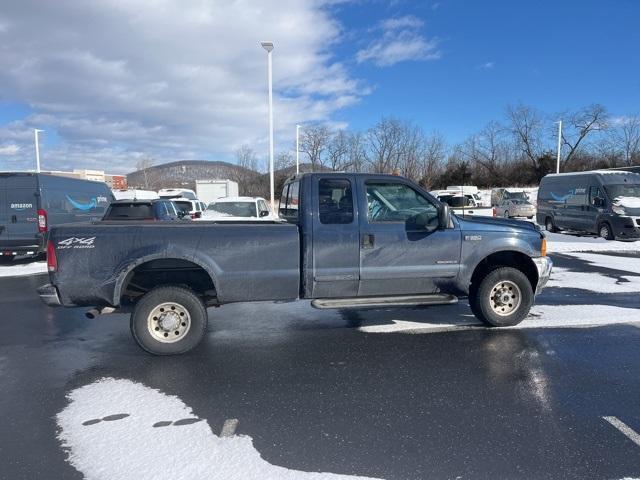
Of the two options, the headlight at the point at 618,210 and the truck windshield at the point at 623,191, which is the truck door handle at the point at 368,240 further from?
the truck windshield at the point at 623,191

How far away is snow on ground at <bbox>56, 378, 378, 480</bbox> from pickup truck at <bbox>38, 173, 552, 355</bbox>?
1.21 meters

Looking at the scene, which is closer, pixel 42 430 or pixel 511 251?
pixel 42 430

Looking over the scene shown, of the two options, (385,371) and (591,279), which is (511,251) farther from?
(591,279)

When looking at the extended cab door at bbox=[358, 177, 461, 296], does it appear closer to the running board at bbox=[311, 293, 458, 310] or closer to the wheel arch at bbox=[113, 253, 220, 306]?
the running board at bbox=[311, 293, 458, 310]

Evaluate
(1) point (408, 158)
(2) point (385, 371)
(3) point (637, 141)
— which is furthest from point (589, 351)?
(3) point (637, 141)

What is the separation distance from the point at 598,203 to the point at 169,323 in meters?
16.4

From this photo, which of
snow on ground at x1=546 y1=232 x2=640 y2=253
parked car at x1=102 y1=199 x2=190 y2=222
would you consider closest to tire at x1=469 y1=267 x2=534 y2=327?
parked car at x1=102 y1=199 x2=190 y2=222

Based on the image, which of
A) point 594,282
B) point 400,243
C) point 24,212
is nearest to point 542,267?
point 400,243

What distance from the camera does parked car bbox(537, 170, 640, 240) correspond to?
15656 millimetres

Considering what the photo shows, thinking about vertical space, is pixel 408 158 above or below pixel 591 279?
above

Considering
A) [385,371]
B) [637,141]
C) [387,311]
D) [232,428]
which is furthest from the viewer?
[637,141]

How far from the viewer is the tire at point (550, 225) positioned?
19744 mm

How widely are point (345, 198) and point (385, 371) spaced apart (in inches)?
81.7

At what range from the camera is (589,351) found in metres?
5.14
